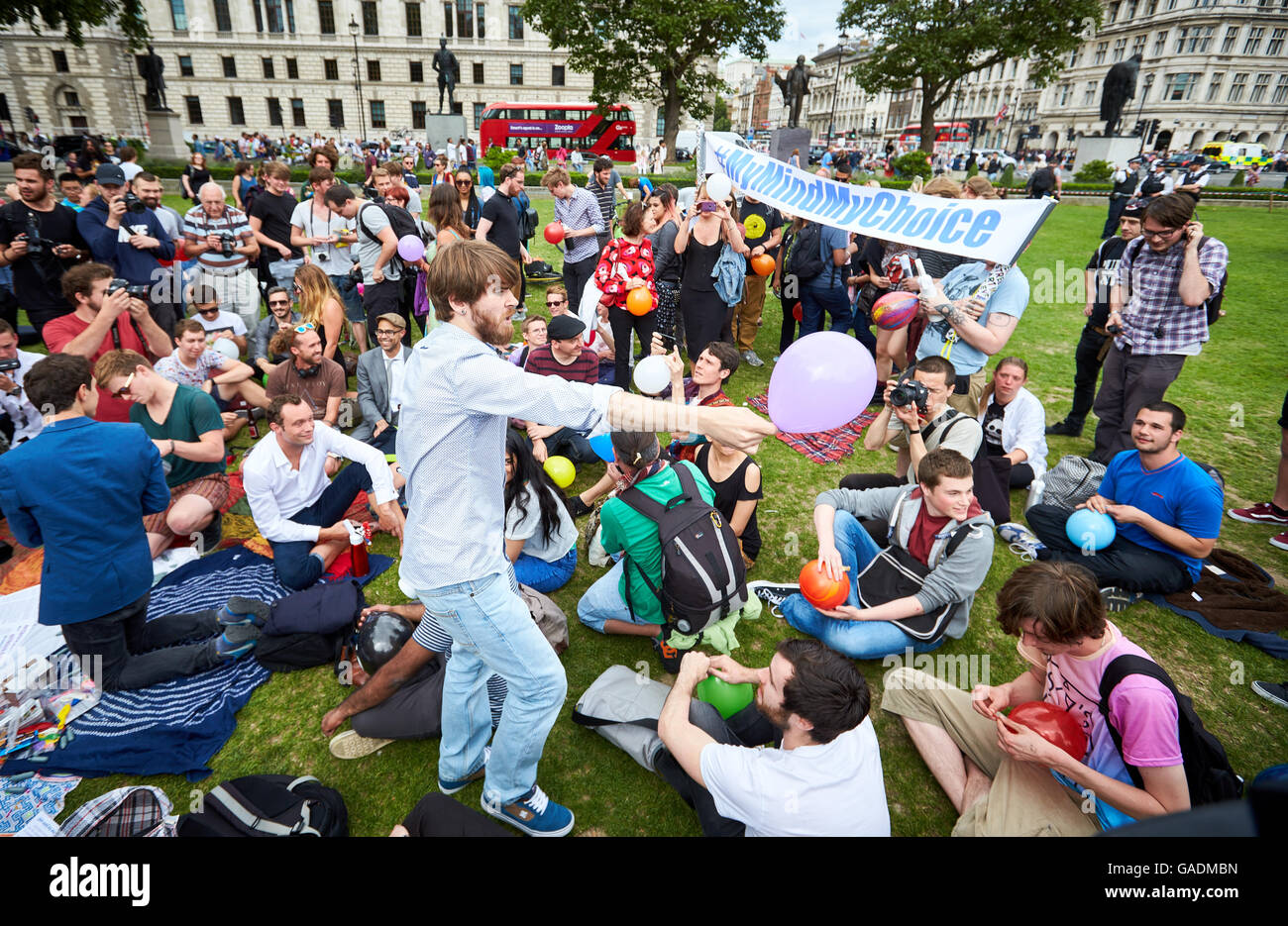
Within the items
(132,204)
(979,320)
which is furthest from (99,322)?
(979,320)

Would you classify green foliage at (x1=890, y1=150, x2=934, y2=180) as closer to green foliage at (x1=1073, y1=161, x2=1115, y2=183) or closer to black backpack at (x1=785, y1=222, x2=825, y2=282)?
green foliage at (x1=1073, y1=161, x2=1115, y2=183)

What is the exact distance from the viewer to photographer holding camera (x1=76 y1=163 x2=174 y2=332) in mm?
6645

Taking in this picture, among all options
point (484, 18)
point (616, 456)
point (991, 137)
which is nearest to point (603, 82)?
point (484, 18)

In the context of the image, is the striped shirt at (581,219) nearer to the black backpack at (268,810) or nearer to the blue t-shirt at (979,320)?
the blue t-shirt at (979,320)

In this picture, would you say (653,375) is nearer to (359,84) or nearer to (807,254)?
(807,254)

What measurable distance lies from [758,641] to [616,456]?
166 cm

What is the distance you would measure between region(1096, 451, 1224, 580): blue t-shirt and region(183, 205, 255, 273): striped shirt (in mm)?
9449

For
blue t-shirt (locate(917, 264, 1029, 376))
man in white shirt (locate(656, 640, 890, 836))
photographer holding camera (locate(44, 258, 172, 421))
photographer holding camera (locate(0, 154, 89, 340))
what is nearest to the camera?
man in white shirt (locate(656, 640, 890, 836))

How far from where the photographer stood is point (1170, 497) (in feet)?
14.1

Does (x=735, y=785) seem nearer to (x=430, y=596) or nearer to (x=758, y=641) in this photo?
(x=430, y=596)

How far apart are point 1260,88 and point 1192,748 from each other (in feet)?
294

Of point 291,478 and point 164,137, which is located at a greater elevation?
point 164,137

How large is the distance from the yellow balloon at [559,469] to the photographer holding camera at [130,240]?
5.07m

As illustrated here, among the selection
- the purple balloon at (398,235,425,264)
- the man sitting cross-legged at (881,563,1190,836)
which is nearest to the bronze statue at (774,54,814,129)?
the purple balloon at (398,235,425,264)
